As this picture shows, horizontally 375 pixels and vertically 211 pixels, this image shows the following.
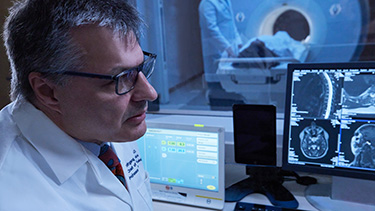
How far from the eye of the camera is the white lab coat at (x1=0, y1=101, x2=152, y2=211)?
604mm

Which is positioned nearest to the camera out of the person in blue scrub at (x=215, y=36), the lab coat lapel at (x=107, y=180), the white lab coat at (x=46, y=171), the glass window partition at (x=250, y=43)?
the white lab coat at (x=46, y=171)

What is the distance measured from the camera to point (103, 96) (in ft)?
2.16

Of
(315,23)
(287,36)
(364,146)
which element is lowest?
(364,146)

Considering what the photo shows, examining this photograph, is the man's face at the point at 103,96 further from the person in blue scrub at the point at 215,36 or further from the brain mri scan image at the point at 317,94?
the person in blue scrub at the point at 215,36

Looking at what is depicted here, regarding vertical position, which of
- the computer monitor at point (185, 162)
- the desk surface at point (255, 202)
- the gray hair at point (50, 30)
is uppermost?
the gray hair at point (50, 30)

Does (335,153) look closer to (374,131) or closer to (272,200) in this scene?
(374,131)

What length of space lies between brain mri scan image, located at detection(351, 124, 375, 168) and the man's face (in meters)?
0.68

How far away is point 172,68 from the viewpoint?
2.87 m

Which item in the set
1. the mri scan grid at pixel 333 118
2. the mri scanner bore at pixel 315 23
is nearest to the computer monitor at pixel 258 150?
the mri scan grid at pixel 333 118

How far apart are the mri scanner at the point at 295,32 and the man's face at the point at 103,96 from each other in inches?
76.0

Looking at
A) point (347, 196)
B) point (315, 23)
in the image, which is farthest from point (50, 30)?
point (315, 23)

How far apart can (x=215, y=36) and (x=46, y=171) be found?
245 centimetres

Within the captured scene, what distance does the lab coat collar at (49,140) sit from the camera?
0.68 metres

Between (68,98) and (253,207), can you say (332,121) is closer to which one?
(253,207)
